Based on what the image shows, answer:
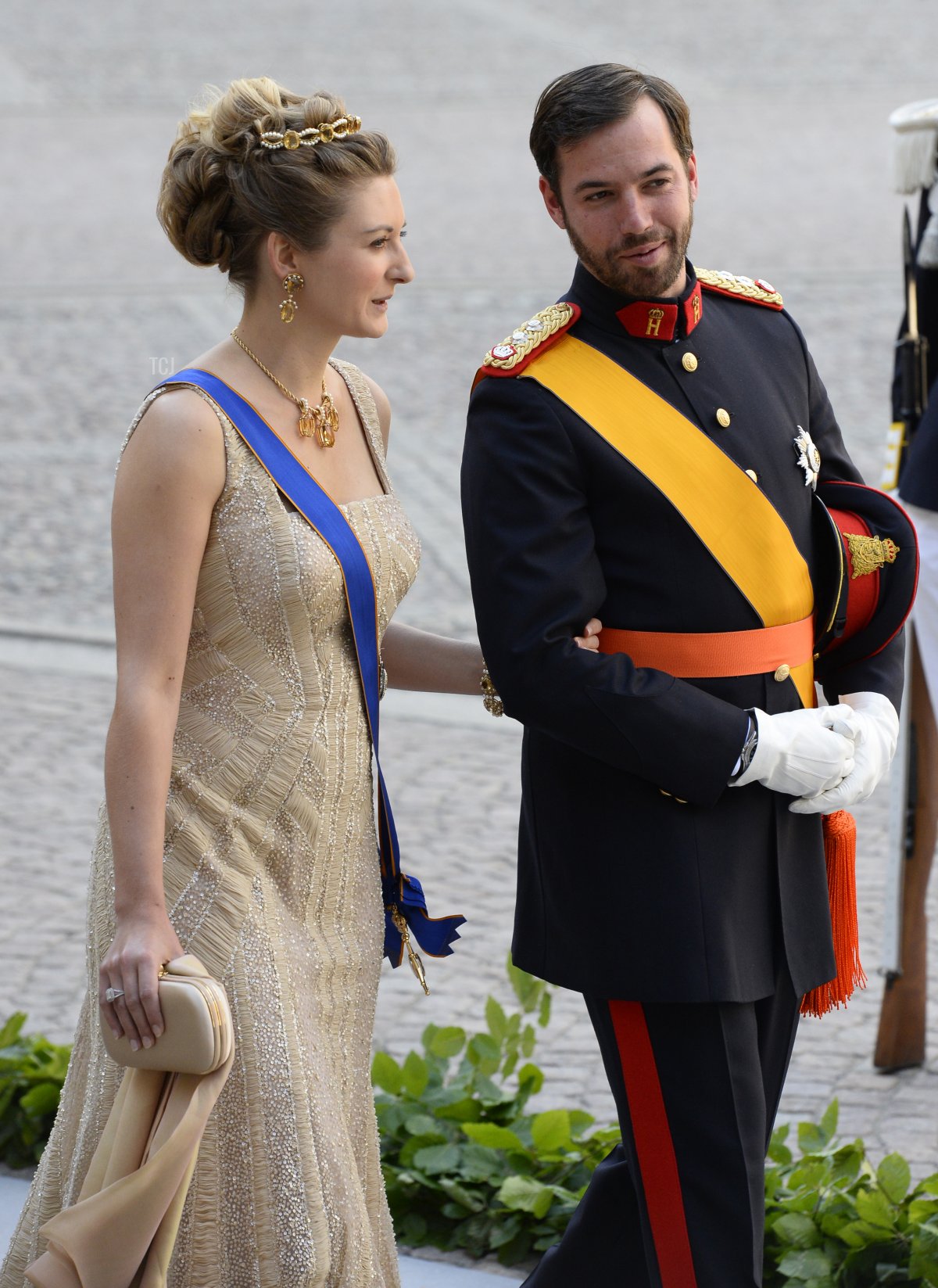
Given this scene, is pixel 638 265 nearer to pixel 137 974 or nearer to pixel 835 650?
pixel 835 650

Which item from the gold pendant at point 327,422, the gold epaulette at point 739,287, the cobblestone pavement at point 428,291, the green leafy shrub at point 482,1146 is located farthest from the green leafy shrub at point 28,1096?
the gold epaulette at point 739,287

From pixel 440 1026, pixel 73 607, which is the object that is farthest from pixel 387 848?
pixel 73 607

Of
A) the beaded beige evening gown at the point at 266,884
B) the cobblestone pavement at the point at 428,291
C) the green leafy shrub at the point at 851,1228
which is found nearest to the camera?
the beaded beige evening gown at the point at 266,884

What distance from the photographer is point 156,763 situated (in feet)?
7.29

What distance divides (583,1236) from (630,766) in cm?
83

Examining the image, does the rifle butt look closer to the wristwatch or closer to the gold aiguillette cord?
the gold aiguillette cord

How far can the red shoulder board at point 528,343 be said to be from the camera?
2.29m

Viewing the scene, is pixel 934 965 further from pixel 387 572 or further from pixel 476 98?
pixel 476 98

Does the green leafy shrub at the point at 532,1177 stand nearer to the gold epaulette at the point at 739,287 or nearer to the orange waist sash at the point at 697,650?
the orange waist sash at the point at 697,650

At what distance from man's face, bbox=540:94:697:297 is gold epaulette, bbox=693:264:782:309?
212 mm

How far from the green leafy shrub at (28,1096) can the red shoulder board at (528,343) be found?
1.98 m

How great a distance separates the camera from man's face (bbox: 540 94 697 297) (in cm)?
224

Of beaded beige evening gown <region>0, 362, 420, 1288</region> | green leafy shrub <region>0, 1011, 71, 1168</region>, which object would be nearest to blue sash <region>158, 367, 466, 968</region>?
beaded beige evening gown <region>0, 362, 420, 1288</region>

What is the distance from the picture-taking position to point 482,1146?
3408 millimetres
